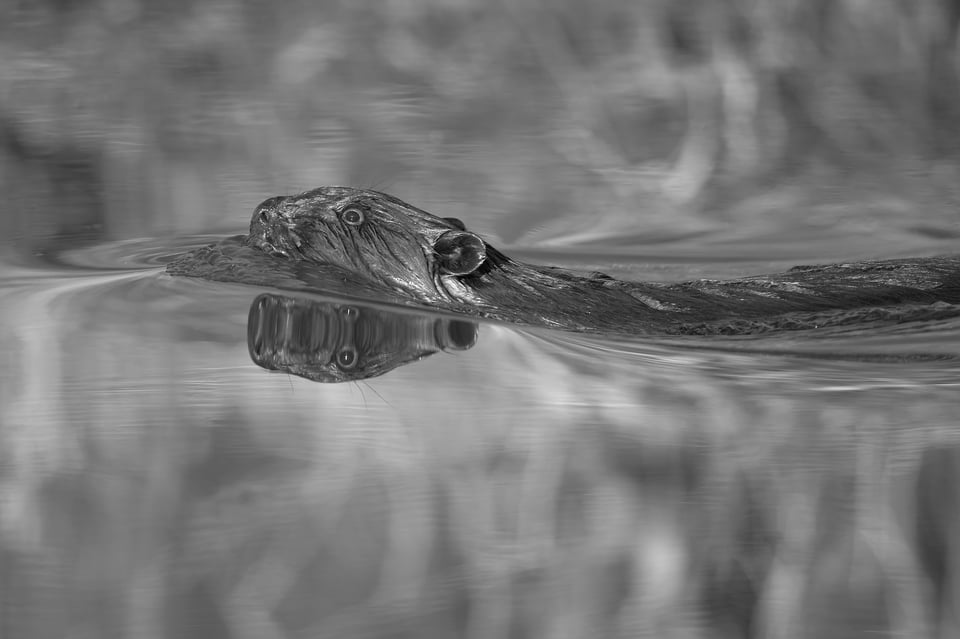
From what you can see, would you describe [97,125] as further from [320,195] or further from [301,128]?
[320,195]

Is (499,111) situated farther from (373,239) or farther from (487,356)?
(487,356)

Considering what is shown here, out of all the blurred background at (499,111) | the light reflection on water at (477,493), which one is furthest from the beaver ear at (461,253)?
the blurred background at (499,111)

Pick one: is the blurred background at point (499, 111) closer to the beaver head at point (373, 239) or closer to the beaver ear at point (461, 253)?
the beaver head at point (373, 239)

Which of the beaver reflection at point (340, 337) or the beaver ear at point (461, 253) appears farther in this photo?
the beaver ear at point (461, 253)

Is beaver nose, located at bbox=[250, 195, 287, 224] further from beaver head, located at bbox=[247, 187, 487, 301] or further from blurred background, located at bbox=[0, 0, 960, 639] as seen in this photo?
blurred background, located at bbox=[0, 0, 960, 639]

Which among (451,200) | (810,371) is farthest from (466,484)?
(451,200)

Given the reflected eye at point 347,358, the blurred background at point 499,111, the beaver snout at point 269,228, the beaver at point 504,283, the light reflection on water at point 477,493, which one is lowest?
the light reflection on water at point 477,493
